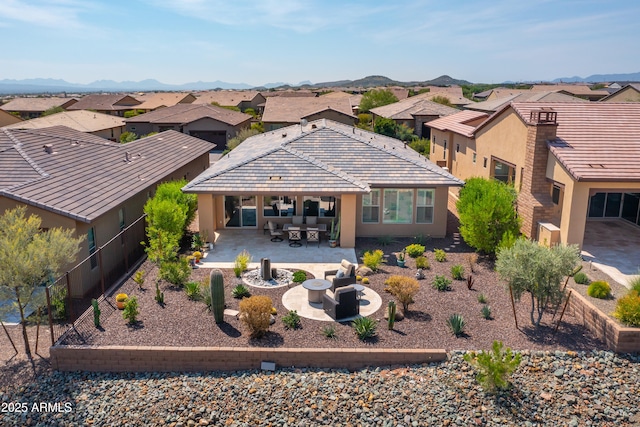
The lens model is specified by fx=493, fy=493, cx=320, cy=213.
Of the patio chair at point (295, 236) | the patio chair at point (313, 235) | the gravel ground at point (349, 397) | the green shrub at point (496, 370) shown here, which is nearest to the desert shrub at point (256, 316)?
the gravel ground at point (349, 397)

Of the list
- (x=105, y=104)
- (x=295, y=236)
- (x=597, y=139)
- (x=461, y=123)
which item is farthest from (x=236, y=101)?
(x=597, y=139)

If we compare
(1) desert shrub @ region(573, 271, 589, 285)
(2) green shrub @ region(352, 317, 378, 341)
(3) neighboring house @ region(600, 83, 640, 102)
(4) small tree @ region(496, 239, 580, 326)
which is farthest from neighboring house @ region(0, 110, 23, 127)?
(3) neighboring house @ region(600, 83, 640, 102)

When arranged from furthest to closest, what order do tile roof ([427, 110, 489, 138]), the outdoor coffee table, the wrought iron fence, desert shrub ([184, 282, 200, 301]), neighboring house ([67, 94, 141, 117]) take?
neighboring house ([67, 94, 141, 117]), tile roof ([427, 110, 489, 138]), desert shrub ([184, 282, 200, 301]), the outdoor coffee table, the wrought iron fence

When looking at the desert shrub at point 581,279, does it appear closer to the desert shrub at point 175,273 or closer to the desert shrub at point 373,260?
the desert shrub at point 373,260

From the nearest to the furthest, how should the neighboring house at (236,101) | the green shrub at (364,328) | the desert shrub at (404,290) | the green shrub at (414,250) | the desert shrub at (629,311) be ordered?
the desert shrub at (629,311), the green shrub at (364,328), the desert shrub at (404,290), the green shrub at (414,250), the neighboring house at (236,101)

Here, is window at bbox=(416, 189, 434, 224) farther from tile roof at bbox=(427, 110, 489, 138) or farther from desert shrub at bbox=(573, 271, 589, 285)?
tile roof at bbox=(427, 110, 489, 138)

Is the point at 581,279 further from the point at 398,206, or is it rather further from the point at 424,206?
the point at 398,206
